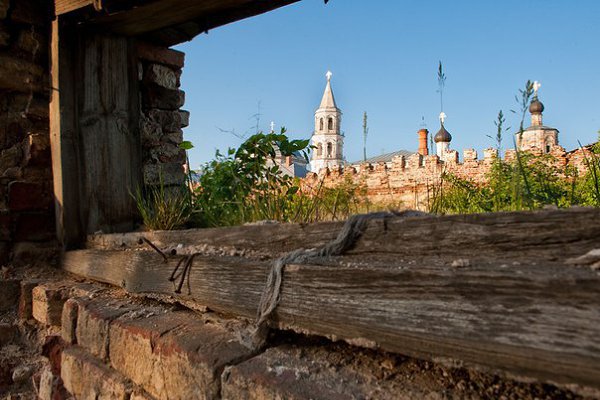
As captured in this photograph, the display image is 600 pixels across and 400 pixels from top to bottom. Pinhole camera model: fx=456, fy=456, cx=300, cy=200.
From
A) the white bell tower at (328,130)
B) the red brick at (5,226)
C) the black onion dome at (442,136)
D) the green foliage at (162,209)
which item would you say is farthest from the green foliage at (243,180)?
the white bell tower at (328,130)

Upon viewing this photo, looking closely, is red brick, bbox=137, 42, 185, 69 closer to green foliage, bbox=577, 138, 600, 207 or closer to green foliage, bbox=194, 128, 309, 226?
green foliage, bbox=194, 128, 309, 226

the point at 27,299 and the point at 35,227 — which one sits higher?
the point at 35,227

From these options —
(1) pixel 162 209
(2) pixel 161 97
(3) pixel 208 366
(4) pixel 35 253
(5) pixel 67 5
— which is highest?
(5) pixel 67 5

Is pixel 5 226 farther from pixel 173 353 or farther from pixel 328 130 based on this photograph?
pixel 328 130

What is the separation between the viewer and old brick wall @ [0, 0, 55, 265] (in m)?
2.55

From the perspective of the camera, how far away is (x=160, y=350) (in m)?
1.41

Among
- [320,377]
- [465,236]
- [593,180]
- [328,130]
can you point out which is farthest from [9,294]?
[328,130]

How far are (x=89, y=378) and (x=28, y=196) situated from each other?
1.33 meters

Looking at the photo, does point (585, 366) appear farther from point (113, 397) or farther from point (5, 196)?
point (5, 196)

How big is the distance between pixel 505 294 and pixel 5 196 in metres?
2.68

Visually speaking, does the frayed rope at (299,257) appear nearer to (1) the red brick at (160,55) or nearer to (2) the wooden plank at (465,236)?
(2) the wooden plank at (465,236)

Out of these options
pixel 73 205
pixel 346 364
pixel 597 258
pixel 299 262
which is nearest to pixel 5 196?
pixel 73 205

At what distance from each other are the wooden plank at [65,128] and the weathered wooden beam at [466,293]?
164cm

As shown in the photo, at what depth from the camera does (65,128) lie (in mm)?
2482
